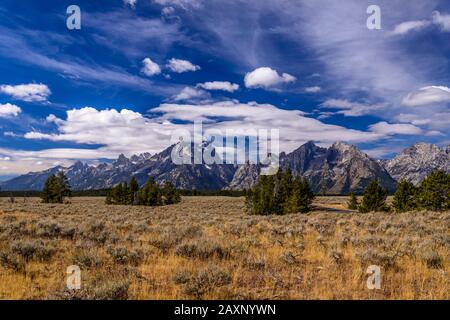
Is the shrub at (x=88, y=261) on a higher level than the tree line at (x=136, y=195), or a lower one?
higher

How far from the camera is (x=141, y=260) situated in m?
11.1

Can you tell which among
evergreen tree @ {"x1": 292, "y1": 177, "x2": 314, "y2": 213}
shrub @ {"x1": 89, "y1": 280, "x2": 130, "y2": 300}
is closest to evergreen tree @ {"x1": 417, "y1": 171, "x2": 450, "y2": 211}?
evergreen tree @ {"x1": 292, "y1": 177, "x2": 314, "y2": 213}

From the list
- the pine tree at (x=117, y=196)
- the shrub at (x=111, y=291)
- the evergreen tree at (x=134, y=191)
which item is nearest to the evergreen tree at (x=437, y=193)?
the shrub at (x=111, y=291)

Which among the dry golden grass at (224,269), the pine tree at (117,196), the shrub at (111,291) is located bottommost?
the pine tree at (117,196)

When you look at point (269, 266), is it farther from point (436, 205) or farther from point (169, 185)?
point (169, 185)

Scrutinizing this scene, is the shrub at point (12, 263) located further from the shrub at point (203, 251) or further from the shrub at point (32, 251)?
the shrub at point (203, 251)

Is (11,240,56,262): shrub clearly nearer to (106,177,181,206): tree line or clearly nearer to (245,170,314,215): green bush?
(245,170,314,215): green bush

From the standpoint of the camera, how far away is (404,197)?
48406 millimetres

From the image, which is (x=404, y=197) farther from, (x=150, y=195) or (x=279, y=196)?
(x=150, y=195)

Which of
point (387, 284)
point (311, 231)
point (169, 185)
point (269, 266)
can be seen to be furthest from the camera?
point (169, 185)

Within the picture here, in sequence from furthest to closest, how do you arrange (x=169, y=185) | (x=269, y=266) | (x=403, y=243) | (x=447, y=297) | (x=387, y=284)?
(x=169, y=185)
(x=403, y=243)
(x=269, y=266)
(x=387, y=284)
(x=447, y=297)

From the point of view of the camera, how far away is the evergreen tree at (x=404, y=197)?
47.4 m
